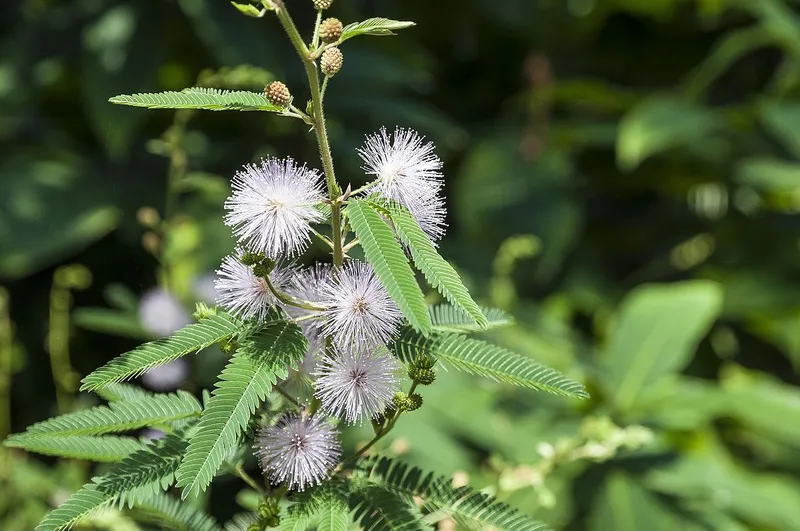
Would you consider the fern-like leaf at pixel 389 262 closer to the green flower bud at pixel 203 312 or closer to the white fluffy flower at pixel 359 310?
the white fluffy flower at pixel 359 310

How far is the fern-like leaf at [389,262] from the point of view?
515 mm

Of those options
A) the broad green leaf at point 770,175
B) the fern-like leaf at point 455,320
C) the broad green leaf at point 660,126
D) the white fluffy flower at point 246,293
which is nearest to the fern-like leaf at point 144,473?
the white fluffy flower at point 246,293

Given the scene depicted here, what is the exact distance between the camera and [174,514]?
0.72 meters

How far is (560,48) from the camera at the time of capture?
3.09 meters

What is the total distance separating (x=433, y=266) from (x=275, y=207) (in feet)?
0.38

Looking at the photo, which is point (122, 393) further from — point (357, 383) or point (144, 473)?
point (357, 383)

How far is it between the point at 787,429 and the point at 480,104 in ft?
5.18

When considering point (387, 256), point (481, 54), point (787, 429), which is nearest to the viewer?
point (387, 256)

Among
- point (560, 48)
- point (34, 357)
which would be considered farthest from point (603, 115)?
point (34, 357)

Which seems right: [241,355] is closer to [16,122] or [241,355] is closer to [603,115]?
[16,122]

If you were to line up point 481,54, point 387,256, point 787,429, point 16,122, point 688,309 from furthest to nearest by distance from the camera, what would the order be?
point 481,54 < point 16,122 < point 688,309 < point 787,429 < point 387,256

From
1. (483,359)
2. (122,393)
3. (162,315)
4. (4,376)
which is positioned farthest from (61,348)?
(483,359)

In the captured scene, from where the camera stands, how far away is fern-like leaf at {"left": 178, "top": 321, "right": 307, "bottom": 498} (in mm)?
512

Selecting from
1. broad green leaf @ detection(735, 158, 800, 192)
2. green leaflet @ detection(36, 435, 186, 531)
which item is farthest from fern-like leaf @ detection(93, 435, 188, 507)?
broad green leaf @ detection(735, 158, 800, 192)
